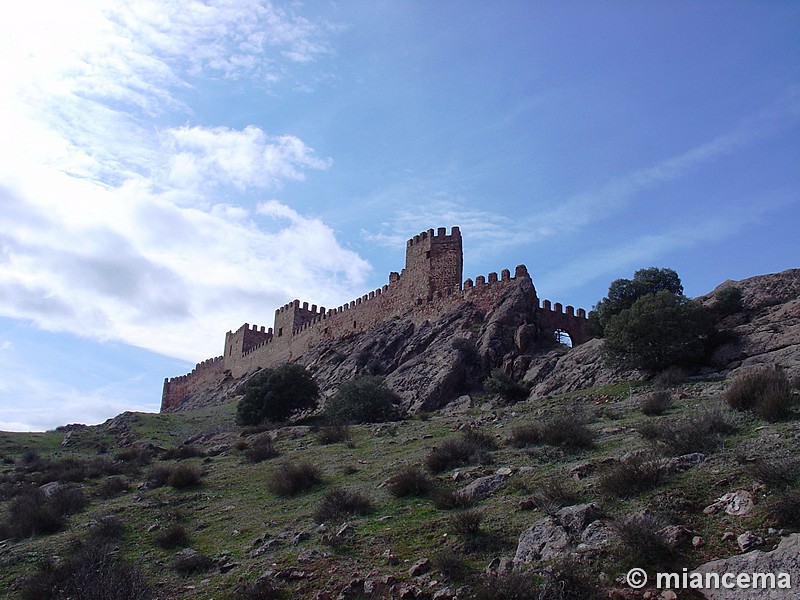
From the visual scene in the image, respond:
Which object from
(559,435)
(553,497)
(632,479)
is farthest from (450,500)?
(559,435)

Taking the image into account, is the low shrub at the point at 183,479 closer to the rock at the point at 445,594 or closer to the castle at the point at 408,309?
the rock at the point at 445,594

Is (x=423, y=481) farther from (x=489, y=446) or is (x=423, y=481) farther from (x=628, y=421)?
(x=628, y=421)

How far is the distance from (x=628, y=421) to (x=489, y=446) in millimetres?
3389

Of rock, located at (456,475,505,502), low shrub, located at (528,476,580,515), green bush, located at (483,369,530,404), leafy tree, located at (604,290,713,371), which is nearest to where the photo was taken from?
low shrub, located at (528,476,580,515)

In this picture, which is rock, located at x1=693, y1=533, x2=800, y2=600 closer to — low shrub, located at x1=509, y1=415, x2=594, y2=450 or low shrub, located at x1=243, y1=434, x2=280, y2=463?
low shrub, located at x1=509, y1=415, x2=594, y2=450

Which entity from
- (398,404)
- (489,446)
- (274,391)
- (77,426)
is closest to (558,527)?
(489,446)

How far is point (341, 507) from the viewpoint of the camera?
11.9 metres

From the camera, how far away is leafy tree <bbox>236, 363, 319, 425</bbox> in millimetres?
31547

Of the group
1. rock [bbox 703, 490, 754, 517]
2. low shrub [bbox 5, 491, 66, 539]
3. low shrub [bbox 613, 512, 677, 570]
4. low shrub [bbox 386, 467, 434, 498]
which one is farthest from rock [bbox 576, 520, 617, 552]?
low shrub [bbox 5, 491, 66, 539]

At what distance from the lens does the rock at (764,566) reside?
6152mm

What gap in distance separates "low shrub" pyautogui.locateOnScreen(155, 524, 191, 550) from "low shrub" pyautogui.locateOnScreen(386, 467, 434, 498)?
4.28 meters

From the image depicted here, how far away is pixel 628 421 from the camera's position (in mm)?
14742

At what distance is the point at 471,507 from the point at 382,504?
7.01ft

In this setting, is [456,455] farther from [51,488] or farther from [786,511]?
[51,488]
